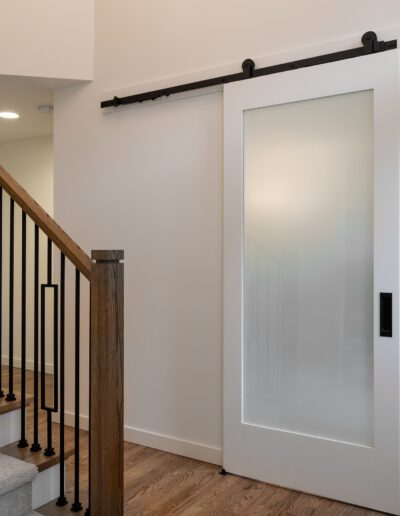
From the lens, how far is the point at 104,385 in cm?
186

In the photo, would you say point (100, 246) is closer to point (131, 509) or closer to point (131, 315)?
point (131, 315)

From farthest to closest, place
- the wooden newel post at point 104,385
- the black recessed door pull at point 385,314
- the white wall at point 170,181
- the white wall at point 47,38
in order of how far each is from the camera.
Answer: the white wall at point 47,38 < the white wall at point 170,181 < the black recessed door pull at point 385,314 < the wooden newel post at point 104,385

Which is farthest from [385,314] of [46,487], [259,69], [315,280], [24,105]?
[24,105]

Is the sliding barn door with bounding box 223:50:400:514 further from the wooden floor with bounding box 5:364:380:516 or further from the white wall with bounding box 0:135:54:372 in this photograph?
the white wall with bounding box 0:135:54:372

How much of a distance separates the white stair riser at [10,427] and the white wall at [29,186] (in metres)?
2.86

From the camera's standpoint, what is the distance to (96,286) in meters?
1.86

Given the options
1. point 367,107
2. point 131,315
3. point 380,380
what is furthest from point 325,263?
point 131,315

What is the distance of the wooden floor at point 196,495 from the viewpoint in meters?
2.42

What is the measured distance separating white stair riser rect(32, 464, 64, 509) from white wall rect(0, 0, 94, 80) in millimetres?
2598

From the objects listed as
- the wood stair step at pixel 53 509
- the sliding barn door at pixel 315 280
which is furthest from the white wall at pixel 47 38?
the wood stair step at pixel 53 509

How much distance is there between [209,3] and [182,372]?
7.44ft

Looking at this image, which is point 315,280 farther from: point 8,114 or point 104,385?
point 8,114

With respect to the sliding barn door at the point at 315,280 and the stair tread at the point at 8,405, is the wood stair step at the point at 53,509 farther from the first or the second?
the sliding barn door at the point at 315,280

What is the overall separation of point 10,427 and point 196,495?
3.36 feet
